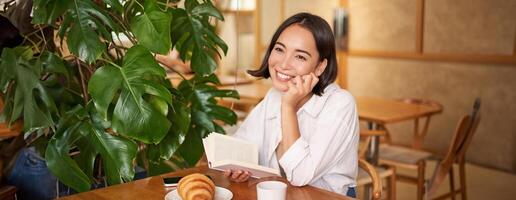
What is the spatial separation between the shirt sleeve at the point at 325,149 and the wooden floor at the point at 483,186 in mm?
2182

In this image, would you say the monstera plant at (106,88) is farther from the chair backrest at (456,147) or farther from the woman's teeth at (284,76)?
the chair backrest at (456,147)

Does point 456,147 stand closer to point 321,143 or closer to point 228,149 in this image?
point 321,143

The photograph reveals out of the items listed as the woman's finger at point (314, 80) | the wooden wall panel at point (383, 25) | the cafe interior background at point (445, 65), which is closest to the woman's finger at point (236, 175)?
the woman's finger at point (314, 80)

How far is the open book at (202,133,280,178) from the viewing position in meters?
1.75

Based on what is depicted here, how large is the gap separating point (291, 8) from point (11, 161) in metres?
4.99

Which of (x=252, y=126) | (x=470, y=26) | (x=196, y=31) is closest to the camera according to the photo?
(x=252, y=126)

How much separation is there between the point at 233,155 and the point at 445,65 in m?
3.89

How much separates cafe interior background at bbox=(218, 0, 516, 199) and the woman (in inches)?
95.1

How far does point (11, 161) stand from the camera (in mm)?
2479

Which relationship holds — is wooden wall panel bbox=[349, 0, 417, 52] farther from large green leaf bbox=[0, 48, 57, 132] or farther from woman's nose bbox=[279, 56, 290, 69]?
large green leaf bbox=[0, 48, 57, 132]

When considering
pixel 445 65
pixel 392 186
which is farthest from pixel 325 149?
pixel 445 65

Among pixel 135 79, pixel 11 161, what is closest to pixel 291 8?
pixel 11 161

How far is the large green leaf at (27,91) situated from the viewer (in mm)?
1902

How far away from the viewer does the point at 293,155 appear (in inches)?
69.6
